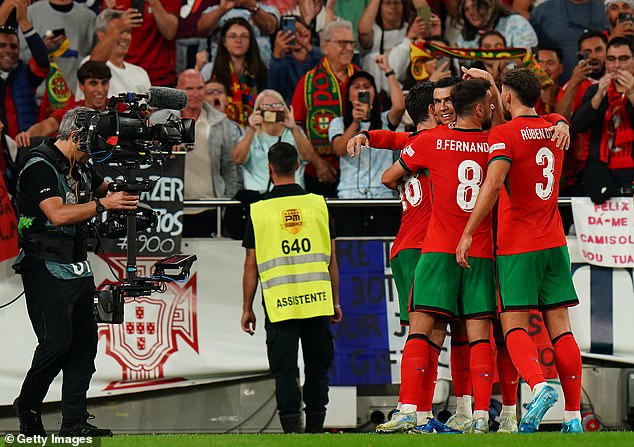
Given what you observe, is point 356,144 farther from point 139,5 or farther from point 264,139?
point 139,5

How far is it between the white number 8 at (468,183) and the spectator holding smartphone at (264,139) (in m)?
3.41

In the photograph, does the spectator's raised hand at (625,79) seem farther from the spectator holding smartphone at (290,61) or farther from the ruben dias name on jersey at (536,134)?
the ruben dias name on jersey at (536,134)

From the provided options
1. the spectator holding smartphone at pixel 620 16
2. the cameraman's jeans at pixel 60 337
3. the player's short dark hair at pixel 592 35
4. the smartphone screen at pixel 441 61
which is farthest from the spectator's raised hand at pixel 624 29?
the cameraman's jeans at pixel 60 337

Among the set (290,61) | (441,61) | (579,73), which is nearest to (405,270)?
(579,73)

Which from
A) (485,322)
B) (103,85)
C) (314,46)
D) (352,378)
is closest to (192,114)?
(103,85)

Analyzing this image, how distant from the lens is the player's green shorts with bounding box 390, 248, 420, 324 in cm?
935

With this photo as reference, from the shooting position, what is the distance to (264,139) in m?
12.0

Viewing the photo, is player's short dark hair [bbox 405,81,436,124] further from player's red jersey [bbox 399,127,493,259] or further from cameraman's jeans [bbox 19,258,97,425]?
cameraman's jeans [bbox 19,258,97,425]

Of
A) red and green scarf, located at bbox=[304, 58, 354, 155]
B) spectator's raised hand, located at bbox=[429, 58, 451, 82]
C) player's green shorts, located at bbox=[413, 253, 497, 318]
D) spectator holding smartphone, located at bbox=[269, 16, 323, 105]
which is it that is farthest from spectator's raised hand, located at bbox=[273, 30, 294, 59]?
player's green shorts, located at bbox=[413, 253, 497, 318]

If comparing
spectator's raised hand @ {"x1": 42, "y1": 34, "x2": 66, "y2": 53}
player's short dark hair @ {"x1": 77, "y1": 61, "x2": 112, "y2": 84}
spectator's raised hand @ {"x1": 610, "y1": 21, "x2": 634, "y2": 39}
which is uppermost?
spectator's raised hand @ {"x1": 610, "y1": 21, "x2": 634, "y2": 39}

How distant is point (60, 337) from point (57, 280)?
43cm

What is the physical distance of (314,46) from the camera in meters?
13.3

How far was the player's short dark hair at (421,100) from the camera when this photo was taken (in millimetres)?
9320

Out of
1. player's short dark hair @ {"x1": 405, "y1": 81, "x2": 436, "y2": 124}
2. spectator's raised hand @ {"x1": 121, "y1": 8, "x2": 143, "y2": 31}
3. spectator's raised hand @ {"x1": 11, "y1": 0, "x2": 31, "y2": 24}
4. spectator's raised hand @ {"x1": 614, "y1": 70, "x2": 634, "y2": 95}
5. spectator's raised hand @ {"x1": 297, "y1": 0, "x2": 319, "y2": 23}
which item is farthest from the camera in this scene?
spectator's raised hand @ {"x1": 297, "y1": 0, "x2": 319, "y2": 23}
